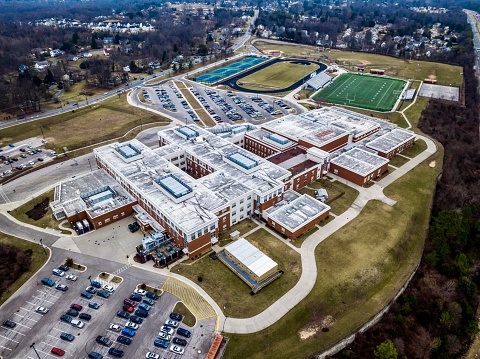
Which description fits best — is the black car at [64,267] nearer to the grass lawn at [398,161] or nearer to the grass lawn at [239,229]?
the grass lawn at [239,229]

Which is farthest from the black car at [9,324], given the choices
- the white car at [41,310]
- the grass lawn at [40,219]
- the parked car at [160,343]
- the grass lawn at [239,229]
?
the grass lawn at [239,229]

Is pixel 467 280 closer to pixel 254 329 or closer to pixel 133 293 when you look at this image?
pixel 254 329

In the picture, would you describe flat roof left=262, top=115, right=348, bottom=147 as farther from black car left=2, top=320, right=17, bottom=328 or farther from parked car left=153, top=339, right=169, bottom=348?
black car left=2, top=320, right=17, bottom=328

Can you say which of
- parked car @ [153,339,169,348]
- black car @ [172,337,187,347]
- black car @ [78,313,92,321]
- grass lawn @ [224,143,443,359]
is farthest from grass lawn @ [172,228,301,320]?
black car @ [78,313,92,321]

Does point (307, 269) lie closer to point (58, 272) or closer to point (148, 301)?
point (148, 301)

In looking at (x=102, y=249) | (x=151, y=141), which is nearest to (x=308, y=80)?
(x=151, y=141)

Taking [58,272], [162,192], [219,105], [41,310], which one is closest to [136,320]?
[41,310]
